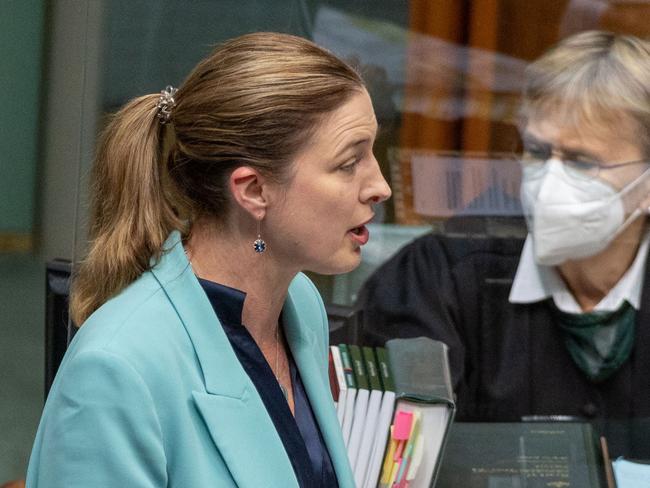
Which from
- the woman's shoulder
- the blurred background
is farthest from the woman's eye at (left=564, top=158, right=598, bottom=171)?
the woman's shoulder

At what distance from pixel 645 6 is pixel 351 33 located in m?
0.67

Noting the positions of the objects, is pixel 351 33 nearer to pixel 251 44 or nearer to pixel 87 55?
pixel 87 55

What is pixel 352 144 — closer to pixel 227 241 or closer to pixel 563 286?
pixel 227 241

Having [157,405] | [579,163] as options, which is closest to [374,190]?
[157,405]

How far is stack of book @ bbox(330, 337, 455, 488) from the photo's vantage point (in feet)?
7.63

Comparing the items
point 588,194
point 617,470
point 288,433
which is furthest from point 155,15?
point 617,470

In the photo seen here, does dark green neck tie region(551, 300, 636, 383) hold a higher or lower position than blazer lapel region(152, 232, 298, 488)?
lower

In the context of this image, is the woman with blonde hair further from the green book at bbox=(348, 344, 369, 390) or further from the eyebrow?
the green book at bbox=(348, 344, 369, 390)

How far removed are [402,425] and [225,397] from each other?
2.22 feet

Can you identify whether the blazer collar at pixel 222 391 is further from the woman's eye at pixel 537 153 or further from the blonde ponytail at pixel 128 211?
the woman's eye at pixel 537 153

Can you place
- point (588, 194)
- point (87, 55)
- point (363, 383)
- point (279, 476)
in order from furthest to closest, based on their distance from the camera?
point (87, 55) → point (588, 194) → point (363, 383) → point (279, 476)

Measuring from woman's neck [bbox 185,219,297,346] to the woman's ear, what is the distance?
56mm

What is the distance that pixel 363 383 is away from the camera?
7.86 feet

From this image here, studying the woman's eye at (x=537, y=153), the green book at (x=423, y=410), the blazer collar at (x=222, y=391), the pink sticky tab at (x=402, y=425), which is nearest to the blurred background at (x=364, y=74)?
the woman's eye at (x=537, y=153)
